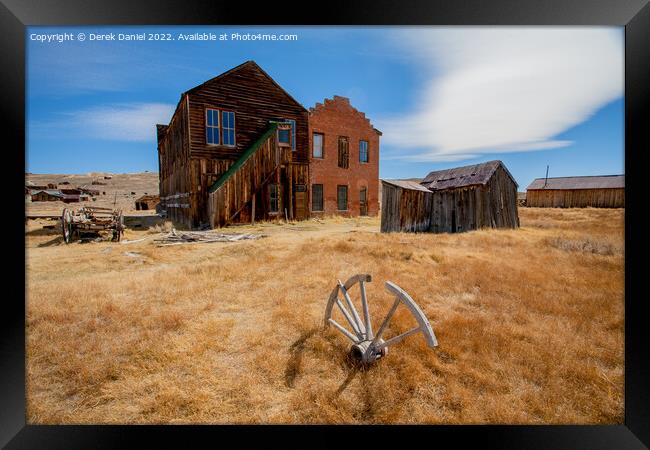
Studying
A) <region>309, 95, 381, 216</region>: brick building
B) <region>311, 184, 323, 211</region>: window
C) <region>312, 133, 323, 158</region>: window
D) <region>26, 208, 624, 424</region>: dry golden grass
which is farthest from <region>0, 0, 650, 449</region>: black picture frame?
<region>312, 133, 323, 158</region>: window

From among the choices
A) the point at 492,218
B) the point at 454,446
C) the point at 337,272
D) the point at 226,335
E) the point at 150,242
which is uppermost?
the point at 492,218

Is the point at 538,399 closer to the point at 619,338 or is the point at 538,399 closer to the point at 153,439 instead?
the point at 619,338

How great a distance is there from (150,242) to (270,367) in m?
5.61

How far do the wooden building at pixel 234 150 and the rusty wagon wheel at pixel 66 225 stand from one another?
3200mm

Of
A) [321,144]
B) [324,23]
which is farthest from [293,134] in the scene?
[324,23]

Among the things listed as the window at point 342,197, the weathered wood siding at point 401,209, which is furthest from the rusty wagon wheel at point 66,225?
the window at point 342,197

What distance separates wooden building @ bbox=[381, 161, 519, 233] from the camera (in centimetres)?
1041

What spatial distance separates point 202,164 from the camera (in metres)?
8.93

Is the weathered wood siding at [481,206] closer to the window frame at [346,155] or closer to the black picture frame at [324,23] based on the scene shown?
the window frame at [346,155]

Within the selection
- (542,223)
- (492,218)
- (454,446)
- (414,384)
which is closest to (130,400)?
(414,384)

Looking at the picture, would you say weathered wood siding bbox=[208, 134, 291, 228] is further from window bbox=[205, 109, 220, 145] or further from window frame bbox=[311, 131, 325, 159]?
window frame bbox=[311, 131, 325, 159]

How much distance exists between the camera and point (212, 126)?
29.6 ft

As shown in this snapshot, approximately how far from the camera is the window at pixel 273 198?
1041 cm

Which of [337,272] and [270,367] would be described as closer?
[270,367]
